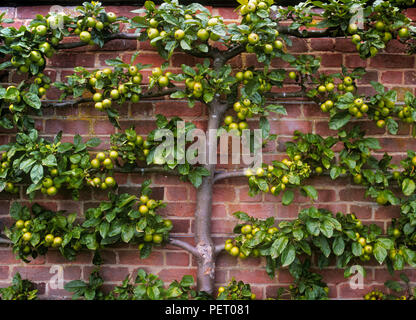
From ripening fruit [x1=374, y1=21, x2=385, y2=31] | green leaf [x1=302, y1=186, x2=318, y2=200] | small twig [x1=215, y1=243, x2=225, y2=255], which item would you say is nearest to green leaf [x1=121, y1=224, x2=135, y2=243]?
small twig [x1=215, y1=243, x2=225, y2=255]

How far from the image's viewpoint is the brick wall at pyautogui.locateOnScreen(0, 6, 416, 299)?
1.60m

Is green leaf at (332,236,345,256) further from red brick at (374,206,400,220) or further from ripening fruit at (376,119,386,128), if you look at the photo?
ripening fruit at (376,119,386,128)

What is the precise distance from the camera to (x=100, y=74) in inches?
57.3

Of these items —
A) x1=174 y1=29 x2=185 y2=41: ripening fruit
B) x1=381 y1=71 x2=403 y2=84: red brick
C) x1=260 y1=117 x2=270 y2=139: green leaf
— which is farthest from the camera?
x1=381 y1=71 x2=403 y2=84: red brick

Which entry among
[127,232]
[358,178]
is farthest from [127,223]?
Answer: [358,178]

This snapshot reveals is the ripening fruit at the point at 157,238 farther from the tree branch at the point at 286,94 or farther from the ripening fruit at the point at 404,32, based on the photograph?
the ripening fruit at the point at 404,32

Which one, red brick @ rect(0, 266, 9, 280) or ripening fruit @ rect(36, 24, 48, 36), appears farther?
red brick @ rect(0, 266, 9, 280)

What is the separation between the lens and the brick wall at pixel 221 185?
1603 millimetres

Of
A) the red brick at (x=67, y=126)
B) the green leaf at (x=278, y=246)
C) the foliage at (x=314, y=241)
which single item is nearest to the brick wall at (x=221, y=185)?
the red brick at (x=67, y=126)

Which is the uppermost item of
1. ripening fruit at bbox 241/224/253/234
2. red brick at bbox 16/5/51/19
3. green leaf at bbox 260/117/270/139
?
red brick at bbox 16/5/51/19

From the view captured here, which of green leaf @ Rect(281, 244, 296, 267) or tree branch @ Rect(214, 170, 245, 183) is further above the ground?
tree branch @ Rect(214, 170, 245, 183)

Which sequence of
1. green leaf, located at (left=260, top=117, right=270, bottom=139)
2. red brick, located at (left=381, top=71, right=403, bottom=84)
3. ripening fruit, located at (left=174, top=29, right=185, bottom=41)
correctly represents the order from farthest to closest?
1. red brick, located at (left=381, top=71, right=403, bottom=84)
2. green leaf, located at (left=260, top=117, right=270, bottom=139)
3. ripening fruit, located at (left=174, top=29, right=185, bottom=41)

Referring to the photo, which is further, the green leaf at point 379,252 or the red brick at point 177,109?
the red brick at point 177,109

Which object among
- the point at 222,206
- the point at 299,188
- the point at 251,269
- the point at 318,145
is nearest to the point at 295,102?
the point at 318,145
